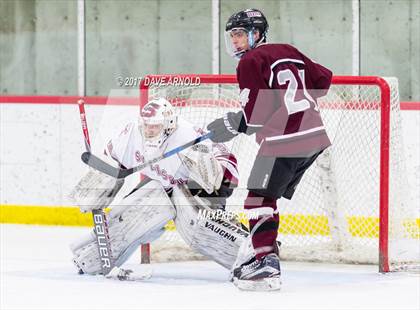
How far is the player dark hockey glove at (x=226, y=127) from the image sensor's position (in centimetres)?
503

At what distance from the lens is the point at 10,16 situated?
883cm

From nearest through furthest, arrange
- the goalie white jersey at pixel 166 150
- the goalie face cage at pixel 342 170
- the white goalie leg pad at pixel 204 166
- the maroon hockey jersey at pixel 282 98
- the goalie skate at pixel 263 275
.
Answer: the maroon hockey jersey at pixel 282 98, the goalie skate at pixel 263 275, the white goalie leg pad at pixel 204 166, the goalie white jersey at pixel 166 150, the goalie face cage at pixel 342 170

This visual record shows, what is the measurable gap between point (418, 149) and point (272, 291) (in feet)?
6.26

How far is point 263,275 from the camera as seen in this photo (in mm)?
5004

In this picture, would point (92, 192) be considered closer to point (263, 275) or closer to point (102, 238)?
point (102, 238)

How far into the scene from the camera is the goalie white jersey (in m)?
5.32

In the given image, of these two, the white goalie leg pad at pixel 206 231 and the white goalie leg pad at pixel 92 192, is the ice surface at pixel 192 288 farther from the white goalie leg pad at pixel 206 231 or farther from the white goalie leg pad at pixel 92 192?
the white goalie leg pad at pixel 92 192

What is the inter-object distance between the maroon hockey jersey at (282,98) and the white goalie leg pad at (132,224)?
60 cm

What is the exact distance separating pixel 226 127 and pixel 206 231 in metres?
0.50

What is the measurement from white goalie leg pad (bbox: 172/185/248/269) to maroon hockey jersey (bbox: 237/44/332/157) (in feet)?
1.60

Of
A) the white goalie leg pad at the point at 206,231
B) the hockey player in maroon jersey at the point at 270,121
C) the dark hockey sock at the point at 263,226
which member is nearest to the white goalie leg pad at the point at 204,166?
the white goalie leg pad at the point at 206,231

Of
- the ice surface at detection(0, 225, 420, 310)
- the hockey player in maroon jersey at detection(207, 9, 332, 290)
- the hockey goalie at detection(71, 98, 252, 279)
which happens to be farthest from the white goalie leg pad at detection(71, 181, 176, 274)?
the hockey player in maroon jersey at detection(207, 9, 332, 290)

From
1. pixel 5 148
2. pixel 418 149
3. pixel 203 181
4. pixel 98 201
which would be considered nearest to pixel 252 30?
pixel 203 181

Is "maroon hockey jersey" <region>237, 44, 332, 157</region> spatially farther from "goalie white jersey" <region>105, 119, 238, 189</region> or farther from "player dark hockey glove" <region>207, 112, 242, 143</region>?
"goalie white jersey" <region>105, 119, 238, 189</region>
